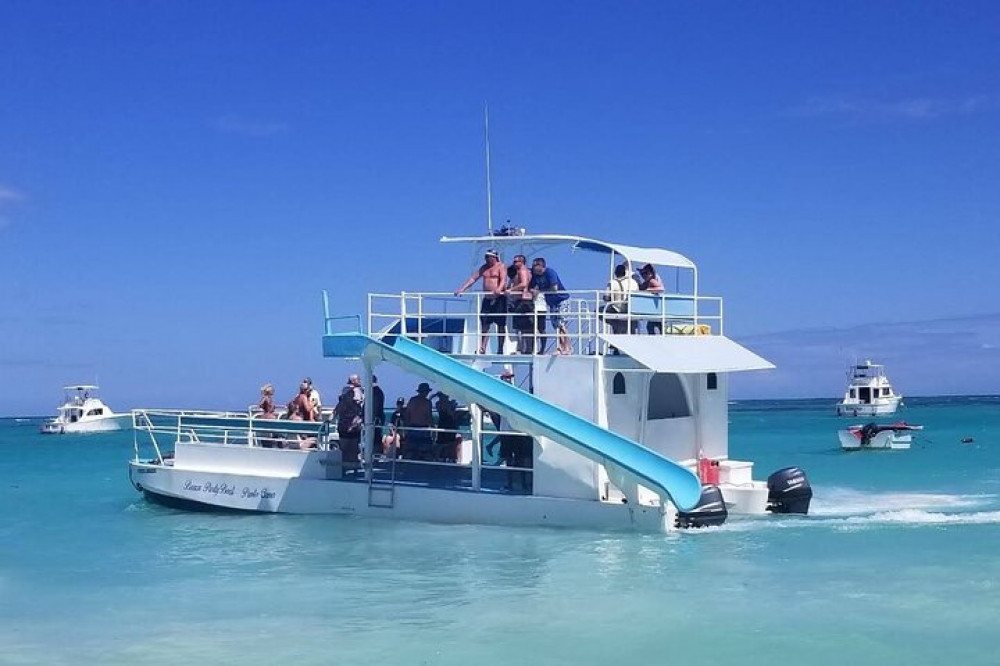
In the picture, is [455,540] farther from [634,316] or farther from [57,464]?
[57,464]

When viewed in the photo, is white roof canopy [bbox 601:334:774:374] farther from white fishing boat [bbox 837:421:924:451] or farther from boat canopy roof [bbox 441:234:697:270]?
white fishing boat [bbox 837:421:924:451]

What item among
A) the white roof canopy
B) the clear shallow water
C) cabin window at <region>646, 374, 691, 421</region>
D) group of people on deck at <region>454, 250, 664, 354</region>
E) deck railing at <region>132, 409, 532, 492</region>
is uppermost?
group of people on deck at <region>454, 250, 664, 354</region>

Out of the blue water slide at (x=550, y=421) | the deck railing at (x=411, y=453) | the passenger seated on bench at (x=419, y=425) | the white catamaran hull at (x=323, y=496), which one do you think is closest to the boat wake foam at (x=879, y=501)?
the blue water slide at (x=550, y=421)

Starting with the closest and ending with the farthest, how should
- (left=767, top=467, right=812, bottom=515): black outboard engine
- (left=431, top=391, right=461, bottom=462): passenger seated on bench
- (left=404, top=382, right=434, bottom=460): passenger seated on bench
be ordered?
(left=767, top=467, right=812, bottom=515): black outboard engine < (left=404, top=382, right=434, bottom=460): passenger seated on bench < (left=431, top=391, right=461, bottom=462): passenger seated on bench

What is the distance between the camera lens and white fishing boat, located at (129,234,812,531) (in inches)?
675

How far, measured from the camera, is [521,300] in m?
18.7

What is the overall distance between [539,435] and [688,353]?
3006mm

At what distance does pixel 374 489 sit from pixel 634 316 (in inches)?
200

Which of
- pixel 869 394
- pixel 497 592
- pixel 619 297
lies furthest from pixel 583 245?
pixel 869 394

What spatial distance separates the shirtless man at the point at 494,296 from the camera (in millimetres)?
18781

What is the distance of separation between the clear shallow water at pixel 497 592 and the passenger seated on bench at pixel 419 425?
4.91 feet

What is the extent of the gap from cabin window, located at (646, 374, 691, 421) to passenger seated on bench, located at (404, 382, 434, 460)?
3717mm

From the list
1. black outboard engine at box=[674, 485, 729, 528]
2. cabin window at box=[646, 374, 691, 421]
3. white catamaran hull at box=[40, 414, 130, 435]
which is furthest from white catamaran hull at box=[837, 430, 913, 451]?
white catamaran hull at box=[40, 414, 130, 435]

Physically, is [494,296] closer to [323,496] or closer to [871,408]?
[323,496]
